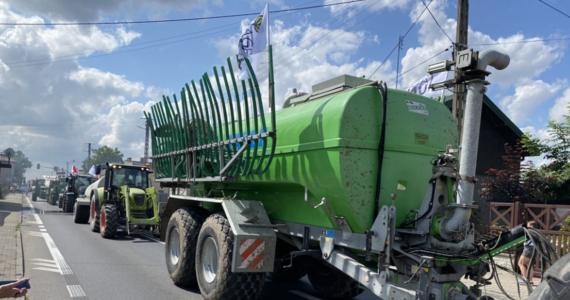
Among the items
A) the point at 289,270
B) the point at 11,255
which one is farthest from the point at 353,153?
the point at 11,255

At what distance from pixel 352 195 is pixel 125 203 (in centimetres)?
1074

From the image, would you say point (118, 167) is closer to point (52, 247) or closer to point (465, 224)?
point (52, 247)

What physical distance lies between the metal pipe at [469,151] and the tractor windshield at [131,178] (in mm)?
12696

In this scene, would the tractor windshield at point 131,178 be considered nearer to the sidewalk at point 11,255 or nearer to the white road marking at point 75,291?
the sidewalk at point 11,255

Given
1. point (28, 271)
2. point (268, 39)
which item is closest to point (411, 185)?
point (268, 39)

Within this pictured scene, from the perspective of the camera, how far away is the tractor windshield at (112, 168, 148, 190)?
15.2m

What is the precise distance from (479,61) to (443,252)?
192cm

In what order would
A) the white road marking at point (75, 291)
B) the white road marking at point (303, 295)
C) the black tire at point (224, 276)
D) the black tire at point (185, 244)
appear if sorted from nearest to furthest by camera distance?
the black tire at point (224, 276) → the white road marking at point (75, 291) → the black tire at point (185, 244) → the white road marking at point (303, 295)

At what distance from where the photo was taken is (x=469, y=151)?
434 cm

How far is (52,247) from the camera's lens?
1098cm

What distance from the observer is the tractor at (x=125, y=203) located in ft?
42.9

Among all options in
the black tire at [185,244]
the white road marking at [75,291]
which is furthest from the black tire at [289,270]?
the white road marking at [75,291]

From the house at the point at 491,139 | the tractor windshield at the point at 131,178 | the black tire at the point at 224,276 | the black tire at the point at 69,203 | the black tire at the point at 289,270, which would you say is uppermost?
the house at the point at 491,139

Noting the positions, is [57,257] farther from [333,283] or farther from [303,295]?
[333,283]
